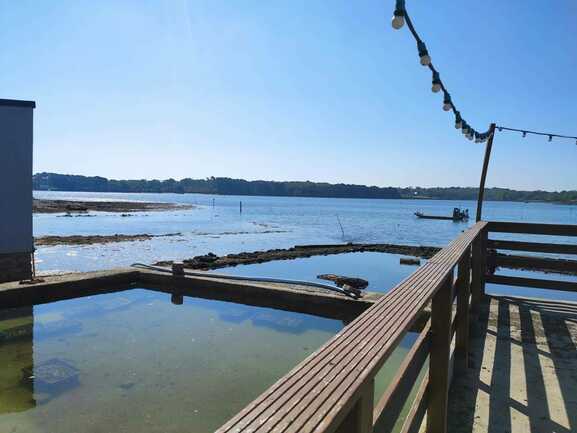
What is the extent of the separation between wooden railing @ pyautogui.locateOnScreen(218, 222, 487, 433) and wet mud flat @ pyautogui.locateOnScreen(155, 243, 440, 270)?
16.6 meters

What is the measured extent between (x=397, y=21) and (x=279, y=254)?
64.8 ft

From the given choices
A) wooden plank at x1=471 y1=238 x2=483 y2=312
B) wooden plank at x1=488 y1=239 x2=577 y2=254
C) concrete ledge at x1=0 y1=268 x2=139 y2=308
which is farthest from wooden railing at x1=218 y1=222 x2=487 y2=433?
concrete ledge at x1=0 y1=268 x2=139 y2=308

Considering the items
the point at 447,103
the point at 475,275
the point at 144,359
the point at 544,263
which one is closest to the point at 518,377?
the point at 475,275

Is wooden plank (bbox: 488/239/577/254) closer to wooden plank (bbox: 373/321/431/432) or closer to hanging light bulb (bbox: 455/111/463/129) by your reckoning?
hanging light bulb (bbox: 455/111/463/129)

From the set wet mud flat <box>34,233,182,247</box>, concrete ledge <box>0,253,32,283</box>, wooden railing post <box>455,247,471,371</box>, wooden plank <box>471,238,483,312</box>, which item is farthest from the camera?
wet mud flat <box>34,233,182,247</box>

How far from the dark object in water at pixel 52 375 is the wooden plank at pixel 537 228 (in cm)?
606

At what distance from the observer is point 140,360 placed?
5.80m

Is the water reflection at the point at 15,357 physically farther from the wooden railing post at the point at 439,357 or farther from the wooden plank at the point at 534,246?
the wooden plank at the point at 534,246

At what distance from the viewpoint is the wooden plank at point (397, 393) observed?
5.13 feet

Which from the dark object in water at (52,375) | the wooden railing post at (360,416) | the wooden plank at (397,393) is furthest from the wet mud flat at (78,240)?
the wooden railing post at (360,416)

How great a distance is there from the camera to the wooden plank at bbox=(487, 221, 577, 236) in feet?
20.3

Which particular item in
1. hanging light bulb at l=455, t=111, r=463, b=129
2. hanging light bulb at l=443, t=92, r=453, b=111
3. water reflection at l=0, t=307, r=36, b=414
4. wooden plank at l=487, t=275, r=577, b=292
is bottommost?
water reflection at l=0, t=307, r=36, b=414

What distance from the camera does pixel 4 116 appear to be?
Result: 8.53 meters

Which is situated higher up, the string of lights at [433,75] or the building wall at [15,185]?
the string of lights at [433,75]
